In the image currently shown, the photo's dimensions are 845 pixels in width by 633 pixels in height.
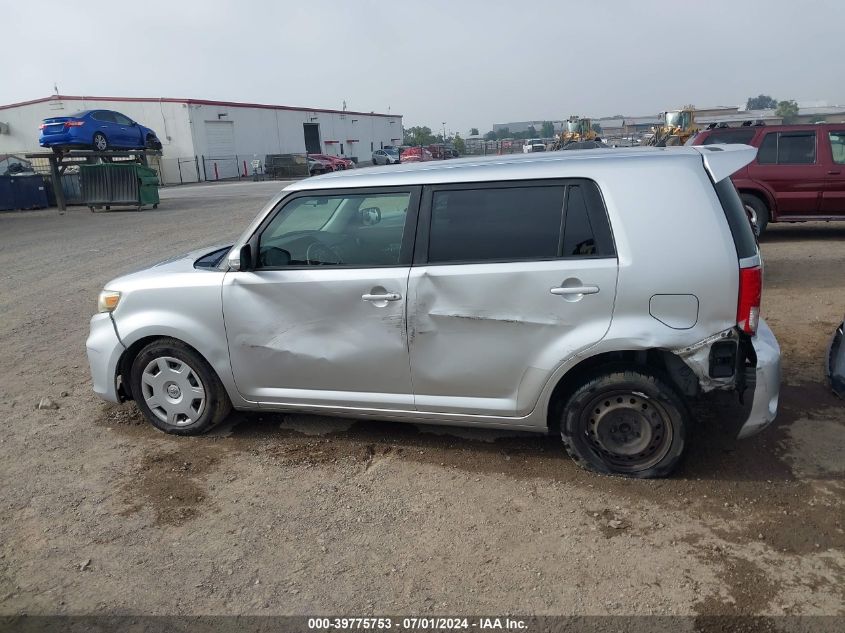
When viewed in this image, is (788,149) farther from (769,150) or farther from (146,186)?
(146,186)

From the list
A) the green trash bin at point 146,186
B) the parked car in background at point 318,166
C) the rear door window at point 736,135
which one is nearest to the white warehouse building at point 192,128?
the parked car in background at point 318,166

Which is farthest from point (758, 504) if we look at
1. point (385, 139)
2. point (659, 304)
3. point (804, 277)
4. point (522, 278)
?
point (385, 139)

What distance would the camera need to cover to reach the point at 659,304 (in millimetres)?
3461

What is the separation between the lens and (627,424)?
146 inches

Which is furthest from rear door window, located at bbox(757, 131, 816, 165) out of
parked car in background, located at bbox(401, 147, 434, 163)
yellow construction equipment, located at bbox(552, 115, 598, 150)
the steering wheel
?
parked car in background, located at bbox(401, 147, 434, 163)

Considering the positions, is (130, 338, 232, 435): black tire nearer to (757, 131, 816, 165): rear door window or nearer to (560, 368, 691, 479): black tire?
(560, 368, 691, 479): black tire

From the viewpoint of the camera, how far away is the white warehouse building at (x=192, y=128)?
45781mm

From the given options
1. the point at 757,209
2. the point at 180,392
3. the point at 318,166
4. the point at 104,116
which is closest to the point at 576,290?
the point at 180,392

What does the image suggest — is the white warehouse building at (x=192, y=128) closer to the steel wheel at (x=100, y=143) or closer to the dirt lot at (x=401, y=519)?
the steel wheel at (x=100, y=143)

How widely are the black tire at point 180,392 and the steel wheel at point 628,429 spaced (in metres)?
2.41

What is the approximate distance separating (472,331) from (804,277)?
658 cm

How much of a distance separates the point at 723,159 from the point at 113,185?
22384 mm

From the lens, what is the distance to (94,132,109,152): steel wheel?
2375 centimetres

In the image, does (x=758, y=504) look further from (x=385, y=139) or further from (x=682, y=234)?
(x=385, y=139)
